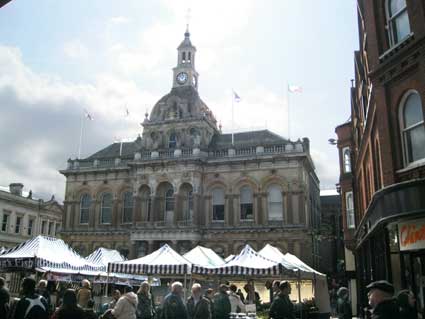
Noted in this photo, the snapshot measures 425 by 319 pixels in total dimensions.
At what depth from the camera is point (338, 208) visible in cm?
5959

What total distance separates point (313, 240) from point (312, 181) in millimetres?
7317

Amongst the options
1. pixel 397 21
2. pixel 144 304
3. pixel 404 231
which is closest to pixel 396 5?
pixel 397 21

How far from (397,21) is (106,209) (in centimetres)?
3499

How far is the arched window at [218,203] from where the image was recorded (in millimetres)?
38781

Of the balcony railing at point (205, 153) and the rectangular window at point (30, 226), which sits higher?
the balcony railing at point (205, 153)

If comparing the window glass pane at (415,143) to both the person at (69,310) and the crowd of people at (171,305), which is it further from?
the person at (69,310)

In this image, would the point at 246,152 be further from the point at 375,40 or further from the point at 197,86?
the point at 375,40

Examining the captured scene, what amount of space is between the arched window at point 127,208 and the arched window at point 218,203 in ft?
27.2

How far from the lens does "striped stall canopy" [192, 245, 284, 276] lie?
56.0ft

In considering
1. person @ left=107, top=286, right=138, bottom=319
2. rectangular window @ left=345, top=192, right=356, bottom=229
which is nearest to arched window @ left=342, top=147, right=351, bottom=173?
rectangular window @ left=345, top=192, right=356, bottom=229

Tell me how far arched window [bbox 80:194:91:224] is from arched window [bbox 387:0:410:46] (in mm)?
35979

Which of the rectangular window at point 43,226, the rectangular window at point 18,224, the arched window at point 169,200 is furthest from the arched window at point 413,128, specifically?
the rectangular window at point 43,226

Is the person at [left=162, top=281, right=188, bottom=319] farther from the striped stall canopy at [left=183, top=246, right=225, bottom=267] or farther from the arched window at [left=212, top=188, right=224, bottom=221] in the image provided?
the arched window at [left=212, top=188, right=224, bottom=221]

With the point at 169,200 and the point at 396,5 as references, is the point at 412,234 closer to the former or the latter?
the point at 396,5
